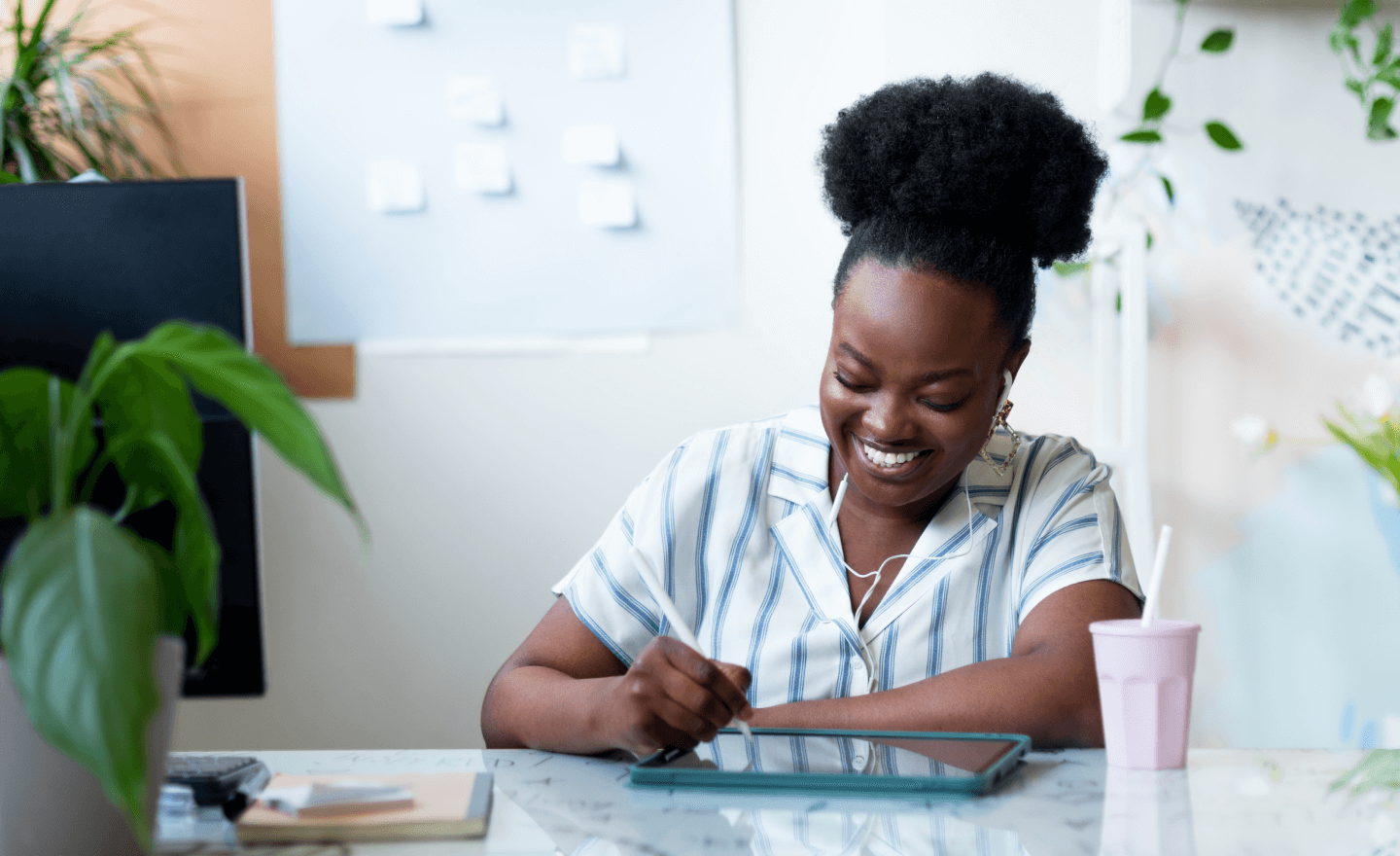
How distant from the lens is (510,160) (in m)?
1.94

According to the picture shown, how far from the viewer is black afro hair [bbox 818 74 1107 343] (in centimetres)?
107

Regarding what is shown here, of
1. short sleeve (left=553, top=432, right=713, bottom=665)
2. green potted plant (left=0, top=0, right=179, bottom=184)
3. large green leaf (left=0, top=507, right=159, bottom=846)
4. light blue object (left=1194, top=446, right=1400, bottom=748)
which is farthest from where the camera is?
light blue object (left=1194, top=446, right=1400, bottom=748)

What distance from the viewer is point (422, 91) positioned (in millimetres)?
1942

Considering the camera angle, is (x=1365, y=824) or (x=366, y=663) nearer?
(x=1365, y=824)

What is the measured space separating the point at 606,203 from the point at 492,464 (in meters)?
0.49

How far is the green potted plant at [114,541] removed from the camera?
41cm

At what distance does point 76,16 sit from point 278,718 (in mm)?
1176

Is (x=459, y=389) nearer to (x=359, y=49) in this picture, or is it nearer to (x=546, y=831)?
(x=359, y=49)

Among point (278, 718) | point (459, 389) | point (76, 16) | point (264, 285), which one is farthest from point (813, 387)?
point (76, 16)

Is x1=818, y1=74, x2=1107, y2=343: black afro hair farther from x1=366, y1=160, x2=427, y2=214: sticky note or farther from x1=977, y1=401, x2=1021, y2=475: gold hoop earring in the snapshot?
x1=366, y1=160, x2=427, y2=214: sticky note

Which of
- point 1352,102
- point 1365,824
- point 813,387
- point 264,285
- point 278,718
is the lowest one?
point 278,718

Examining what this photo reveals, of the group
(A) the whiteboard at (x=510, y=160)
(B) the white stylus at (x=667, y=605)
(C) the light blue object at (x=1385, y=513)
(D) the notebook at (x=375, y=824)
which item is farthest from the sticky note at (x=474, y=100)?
(C) the light blue object at (x=1385, y=513)

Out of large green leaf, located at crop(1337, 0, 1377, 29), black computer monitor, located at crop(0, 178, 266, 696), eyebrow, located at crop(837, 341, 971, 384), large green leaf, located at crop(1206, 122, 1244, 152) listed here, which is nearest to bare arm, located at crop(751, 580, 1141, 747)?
eyebrow, located at crop(837, 341, 971, 384)

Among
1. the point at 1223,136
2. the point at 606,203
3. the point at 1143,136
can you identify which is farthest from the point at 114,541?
the point at 1223,136
